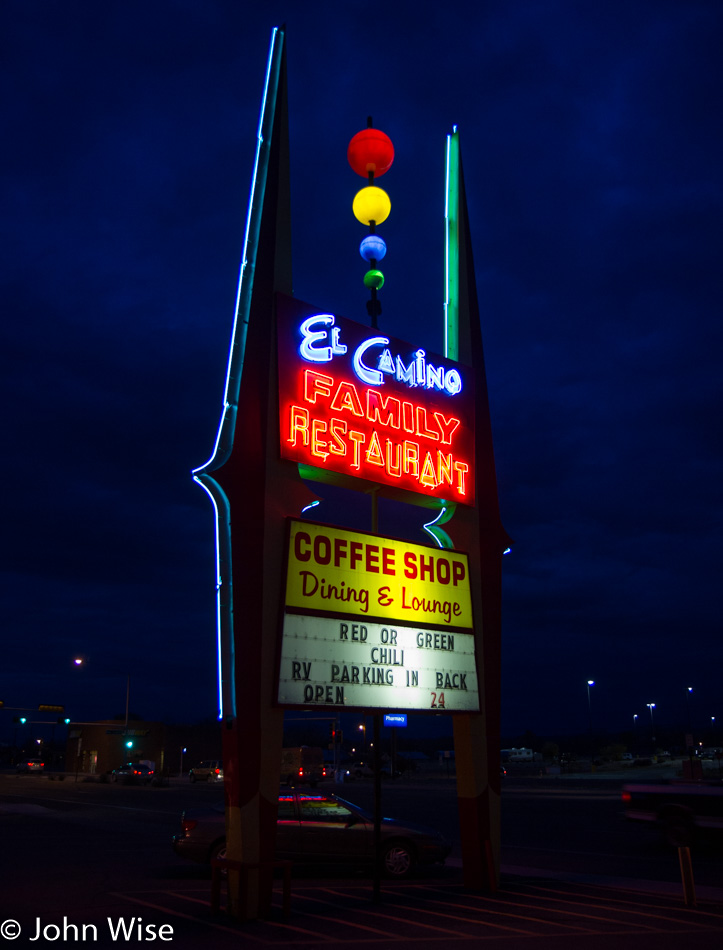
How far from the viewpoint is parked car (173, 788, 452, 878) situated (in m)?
13.2

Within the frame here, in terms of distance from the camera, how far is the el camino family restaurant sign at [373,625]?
10.2 meters

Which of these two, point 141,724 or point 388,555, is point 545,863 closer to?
point 388,555

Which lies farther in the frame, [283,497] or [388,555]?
[388,555]

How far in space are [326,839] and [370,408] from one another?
24.8 feet

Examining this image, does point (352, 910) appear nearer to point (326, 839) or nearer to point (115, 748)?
point (326, 839)

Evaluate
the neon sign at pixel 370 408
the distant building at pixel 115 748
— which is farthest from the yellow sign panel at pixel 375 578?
the distant building at pixel 115 748

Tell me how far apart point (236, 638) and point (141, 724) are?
7567cm

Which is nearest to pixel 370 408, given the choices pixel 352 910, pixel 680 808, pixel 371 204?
pixel 371 204

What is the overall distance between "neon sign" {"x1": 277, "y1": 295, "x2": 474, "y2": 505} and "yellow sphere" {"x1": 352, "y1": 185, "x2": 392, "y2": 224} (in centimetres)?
238

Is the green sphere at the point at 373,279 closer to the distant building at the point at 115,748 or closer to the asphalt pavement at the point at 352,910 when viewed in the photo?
the asphalt pavement at the point at 352,910

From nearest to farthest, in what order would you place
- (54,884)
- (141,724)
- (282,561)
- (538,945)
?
(538,945), (282,561), (54,884), (141,724)

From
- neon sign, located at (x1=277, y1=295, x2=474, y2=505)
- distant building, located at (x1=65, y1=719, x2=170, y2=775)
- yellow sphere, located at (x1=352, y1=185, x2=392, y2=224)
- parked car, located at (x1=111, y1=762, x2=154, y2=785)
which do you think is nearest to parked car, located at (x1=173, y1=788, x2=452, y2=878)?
neon sign, located at (x1=277, y1=295, x2=474, y2=505)

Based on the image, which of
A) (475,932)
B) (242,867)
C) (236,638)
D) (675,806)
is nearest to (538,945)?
(475,932)

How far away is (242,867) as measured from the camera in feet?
30.3
